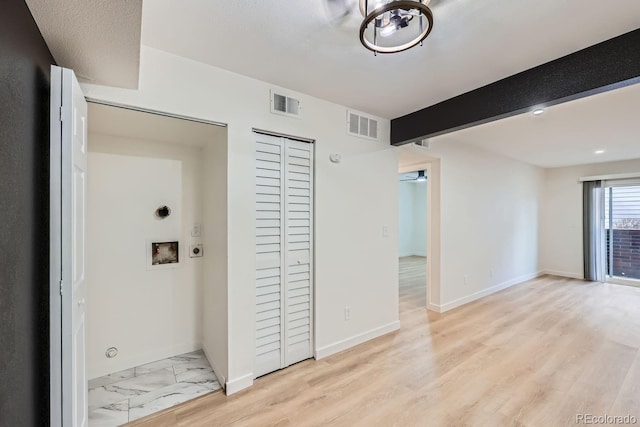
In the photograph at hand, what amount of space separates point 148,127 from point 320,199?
1.54m

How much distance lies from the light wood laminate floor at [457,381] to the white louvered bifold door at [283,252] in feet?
0.78

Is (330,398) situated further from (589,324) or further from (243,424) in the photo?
(589,324)

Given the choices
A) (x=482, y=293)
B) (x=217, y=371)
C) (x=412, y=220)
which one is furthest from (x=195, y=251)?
(x=412, y=220)

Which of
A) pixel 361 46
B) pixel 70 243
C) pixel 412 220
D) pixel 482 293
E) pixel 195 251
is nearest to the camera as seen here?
pixel 70 243

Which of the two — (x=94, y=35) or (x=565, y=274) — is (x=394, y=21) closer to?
(x=94, y=35)

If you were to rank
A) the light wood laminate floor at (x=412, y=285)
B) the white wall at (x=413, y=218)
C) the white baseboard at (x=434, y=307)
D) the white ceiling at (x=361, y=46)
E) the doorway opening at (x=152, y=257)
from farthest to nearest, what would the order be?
the white wall at (x=413, y=218) < the light wood laminate floor at (x=412, y=285) < the white baseboard at (x=434, y=307) < the doorway opening at (x=152, y=257) < the white ceiling at (x=361, y=46)

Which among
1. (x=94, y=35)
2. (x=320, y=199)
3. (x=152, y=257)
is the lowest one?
(x=152, y=257)

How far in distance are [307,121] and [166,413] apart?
8.17 feet

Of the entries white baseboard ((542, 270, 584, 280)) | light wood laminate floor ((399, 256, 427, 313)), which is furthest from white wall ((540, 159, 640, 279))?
light wood laminate floor ((399, 256, 427, 313))

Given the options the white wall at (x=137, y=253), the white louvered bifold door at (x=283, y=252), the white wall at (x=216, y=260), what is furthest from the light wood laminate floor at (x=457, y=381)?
the white wall at (x=137, y=253)

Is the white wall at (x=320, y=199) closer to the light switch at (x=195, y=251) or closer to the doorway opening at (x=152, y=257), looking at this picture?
the doorway opening at (x=152, y=257)

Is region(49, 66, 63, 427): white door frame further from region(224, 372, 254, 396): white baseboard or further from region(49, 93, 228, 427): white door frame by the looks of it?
region(224, 372, 254, 396): white baseboard

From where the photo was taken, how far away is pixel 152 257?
263 centimetres

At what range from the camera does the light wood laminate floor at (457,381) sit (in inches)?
74.9
